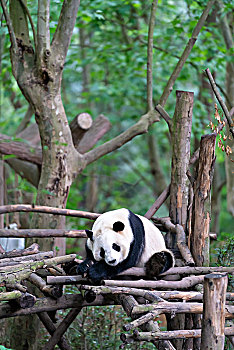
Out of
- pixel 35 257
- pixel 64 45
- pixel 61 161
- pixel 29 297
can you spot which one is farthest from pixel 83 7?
pixel 29 297

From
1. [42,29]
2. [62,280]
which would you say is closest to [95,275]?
[62,280]

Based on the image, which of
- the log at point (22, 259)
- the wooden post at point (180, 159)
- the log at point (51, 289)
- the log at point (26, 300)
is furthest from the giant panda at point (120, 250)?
the wooden post at point (180, 159)

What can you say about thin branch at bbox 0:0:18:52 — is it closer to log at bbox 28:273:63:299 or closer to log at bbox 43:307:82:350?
log at bbox 28:273:63:299

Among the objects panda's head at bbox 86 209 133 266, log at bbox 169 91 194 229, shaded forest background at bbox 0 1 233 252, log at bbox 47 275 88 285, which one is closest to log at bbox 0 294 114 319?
log at bbox 47 275 88 285

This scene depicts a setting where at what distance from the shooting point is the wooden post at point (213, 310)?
8.24 ft

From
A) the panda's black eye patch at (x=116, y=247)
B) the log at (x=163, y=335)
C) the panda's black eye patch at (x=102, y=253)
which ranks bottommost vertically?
the log at (x=163, y=335)

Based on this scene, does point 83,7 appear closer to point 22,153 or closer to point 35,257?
point 22,153

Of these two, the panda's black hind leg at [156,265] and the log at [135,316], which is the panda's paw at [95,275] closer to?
the log at [135,316]

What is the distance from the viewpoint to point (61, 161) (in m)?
5.13

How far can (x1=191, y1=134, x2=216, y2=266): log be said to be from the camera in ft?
13.3

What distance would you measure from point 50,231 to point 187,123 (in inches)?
67.2

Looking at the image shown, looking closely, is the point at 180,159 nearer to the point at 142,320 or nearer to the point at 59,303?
the point at 59,303

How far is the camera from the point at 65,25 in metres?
5.12

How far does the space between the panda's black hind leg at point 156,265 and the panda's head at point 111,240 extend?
0.68 feet
